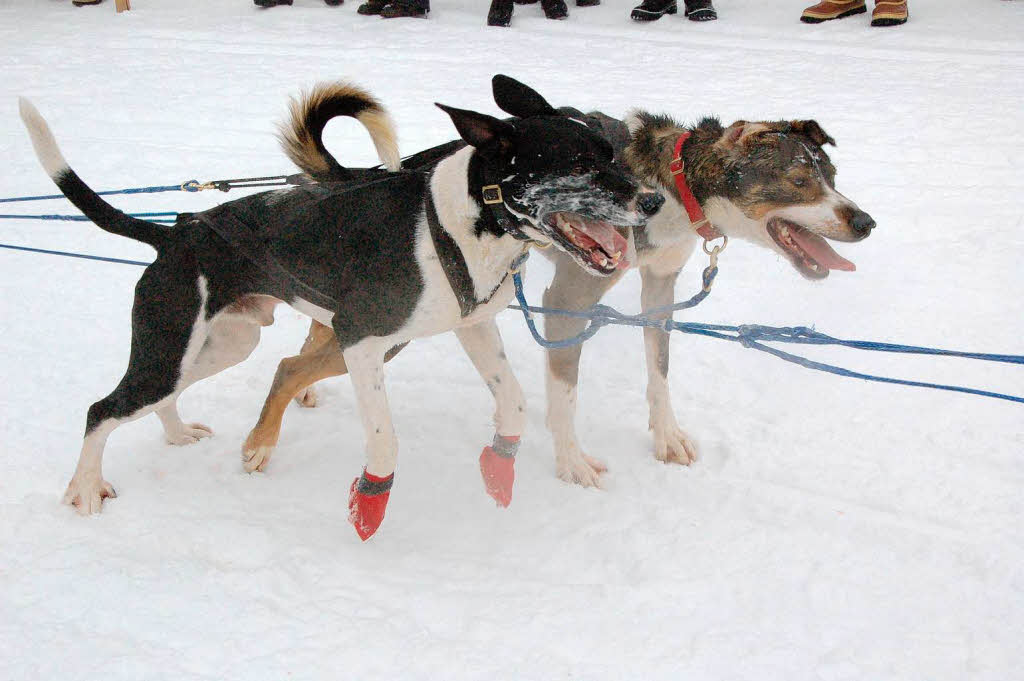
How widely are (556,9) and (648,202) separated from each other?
280 inches

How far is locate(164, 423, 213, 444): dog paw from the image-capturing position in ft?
10.4

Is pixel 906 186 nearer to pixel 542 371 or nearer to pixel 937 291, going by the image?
pixel 937 291

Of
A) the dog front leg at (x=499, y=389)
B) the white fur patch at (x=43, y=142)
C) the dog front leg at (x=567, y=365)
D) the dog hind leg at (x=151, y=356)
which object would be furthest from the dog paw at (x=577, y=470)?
the white fur patch at (x=43, y=142)

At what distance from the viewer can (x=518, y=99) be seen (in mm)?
2191

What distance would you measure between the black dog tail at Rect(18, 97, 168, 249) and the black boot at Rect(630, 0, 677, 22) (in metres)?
6.67

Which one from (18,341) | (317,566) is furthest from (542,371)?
(18,341)

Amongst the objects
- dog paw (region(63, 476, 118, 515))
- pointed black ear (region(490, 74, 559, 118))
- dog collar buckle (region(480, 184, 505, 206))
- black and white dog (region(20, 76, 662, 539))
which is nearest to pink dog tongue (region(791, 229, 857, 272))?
black and white dog (region(20, 76, 662, 539))

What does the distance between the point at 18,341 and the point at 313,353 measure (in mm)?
1793

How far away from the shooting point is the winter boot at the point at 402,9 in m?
8.76

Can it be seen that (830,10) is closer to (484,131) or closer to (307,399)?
(307,399)

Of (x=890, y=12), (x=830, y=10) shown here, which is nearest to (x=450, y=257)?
(x=890, y=12)

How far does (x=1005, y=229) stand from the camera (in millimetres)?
4578

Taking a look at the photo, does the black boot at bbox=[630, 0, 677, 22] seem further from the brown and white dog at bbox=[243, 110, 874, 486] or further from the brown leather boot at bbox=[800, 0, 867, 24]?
the brown and white dog at bbox=[243, 110, 874, 486]

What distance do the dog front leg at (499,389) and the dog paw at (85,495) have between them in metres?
1.27
